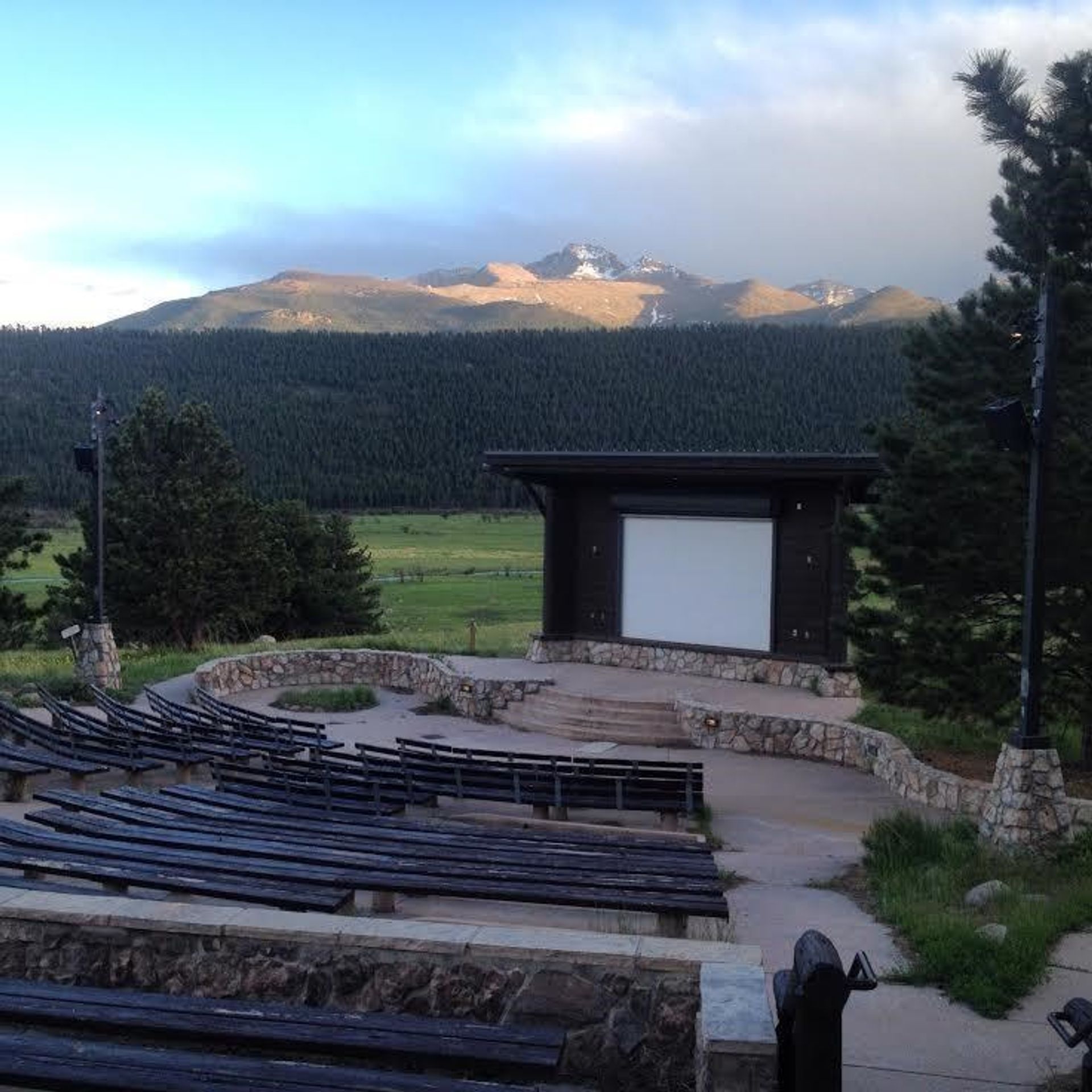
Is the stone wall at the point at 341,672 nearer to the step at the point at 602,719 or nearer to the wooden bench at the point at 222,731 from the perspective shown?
the step at the point at 602,719

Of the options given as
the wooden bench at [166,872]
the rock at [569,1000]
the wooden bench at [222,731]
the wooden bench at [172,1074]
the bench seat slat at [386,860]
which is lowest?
the wooden bench at [222,731]

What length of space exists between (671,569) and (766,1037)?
16.6 m

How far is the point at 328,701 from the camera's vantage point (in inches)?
787

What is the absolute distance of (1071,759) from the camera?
46.3 ft

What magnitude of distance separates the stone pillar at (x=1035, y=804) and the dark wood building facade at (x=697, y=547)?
8396mm

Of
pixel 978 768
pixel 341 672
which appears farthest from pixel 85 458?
pixel 978 768

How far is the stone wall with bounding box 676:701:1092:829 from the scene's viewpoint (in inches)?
491

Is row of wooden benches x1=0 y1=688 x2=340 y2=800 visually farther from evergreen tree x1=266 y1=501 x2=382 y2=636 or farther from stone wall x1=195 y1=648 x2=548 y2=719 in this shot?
evergreen tree x1=266 y1=501 x2=382 y2=636

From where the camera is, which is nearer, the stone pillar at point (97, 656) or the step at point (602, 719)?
the step at point (602, 719)

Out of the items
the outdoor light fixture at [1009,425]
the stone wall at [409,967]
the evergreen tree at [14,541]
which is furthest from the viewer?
the evergreen tree at [14,541]

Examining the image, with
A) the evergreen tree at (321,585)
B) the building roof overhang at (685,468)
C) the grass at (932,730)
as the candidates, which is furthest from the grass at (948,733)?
the evergreen tree at (321,585)

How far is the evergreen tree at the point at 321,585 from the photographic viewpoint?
40.4 metres

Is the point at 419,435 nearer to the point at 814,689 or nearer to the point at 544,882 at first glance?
the point at 814,689

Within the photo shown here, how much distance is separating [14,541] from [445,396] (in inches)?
2387
